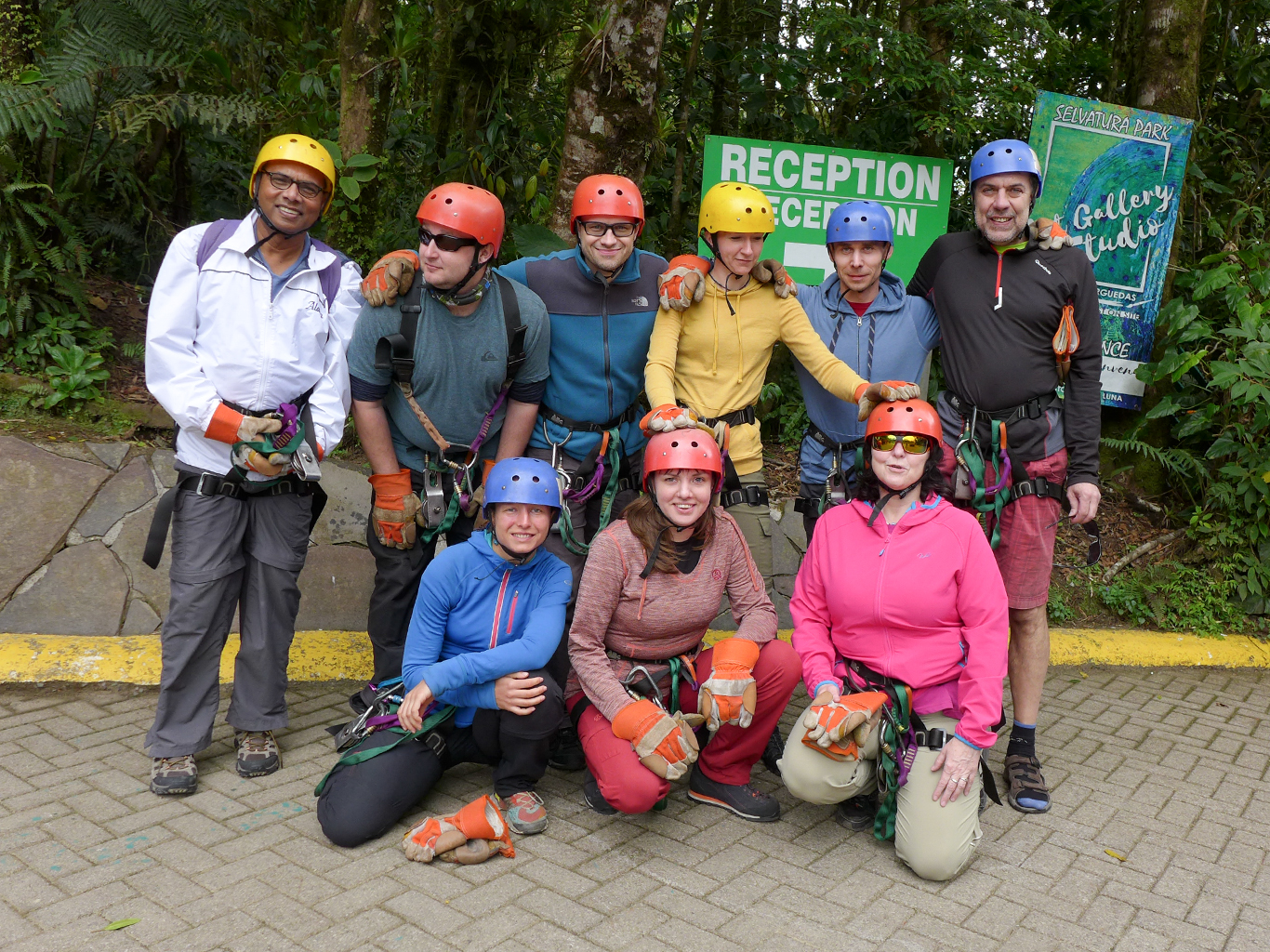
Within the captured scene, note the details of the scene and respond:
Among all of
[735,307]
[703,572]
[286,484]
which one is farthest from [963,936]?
[286,484]

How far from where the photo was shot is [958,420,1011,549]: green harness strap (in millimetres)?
4469

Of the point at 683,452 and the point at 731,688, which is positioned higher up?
the point at 683,452

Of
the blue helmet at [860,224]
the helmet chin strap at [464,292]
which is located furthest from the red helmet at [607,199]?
the blue helmet at [860,224]

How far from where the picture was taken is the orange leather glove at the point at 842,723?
370cm

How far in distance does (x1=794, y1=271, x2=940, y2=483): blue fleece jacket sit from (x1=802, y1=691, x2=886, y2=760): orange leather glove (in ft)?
4.13

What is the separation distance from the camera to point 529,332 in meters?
4.42

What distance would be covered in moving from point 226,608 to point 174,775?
0.69 m

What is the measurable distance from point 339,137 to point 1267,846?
6.54m

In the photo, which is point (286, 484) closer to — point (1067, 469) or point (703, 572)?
point (703, 572)

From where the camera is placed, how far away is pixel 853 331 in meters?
4.75

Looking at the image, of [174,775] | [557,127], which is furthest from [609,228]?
[557,127]

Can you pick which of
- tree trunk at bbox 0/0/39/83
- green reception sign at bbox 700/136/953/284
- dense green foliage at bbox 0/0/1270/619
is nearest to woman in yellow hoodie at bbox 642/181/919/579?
→ green reception sign at bbox 700/136/953/284

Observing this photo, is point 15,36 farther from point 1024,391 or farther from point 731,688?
point 1024,391

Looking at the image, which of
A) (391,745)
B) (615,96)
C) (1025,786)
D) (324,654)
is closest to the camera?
(391,745)
